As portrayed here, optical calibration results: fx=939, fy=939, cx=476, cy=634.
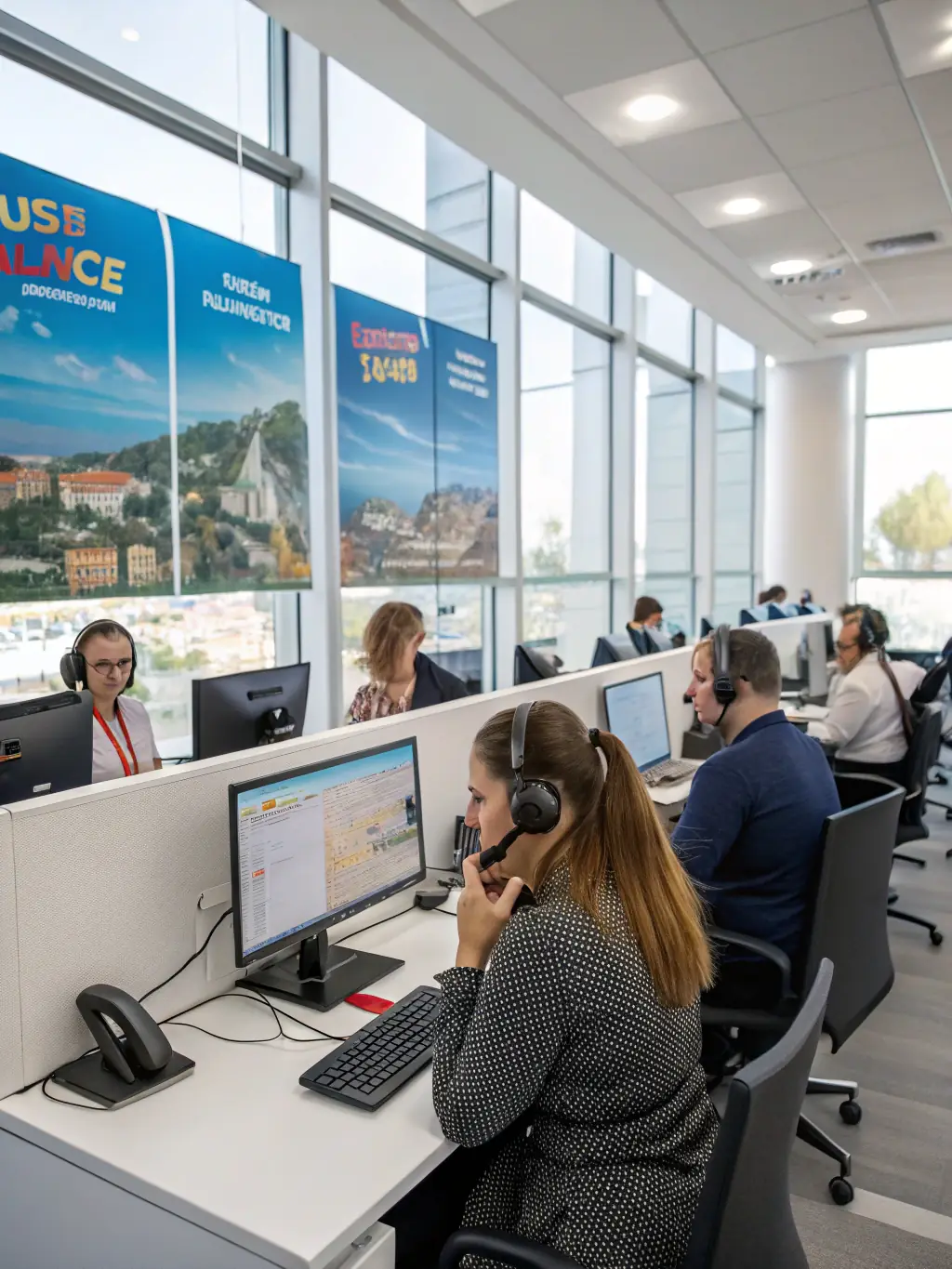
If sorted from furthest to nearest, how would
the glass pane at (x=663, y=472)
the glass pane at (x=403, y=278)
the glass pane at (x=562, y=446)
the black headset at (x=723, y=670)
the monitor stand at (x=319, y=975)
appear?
the glass pane at (x=663, y=472)
the glass pane at (x=562, y=446)
the glass pane at (x=403, y=278)
the black headset at (x=723, y=670)
the monitor stand at (x=319, y=975)

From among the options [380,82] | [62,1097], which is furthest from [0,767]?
[380,82]

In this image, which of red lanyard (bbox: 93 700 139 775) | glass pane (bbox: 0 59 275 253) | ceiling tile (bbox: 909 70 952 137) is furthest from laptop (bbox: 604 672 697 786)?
ceiling tile (bbox: 909 70 952 137)

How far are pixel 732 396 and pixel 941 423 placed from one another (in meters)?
1.95

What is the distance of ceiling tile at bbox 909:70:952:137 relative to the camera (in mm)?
3750

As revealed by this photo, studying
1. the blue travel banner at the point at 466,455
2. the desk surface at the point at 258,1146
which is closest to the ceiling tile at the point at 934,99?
the blue travel banner at the point at 466,455

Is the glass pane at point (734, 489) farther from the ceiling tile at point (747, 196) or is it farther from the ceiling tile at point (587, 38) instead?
the ceiling tile at point (587, 38)

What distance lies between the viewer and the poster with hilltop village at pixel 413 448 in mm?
4516

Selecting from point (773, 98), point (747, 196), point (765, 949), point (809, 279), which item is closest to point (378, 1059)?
point (765, 949)

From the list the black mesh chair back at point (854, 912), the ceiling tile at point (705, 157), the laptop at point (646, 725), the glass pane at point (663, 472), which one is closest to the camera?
the black mesh chair back at point (854, 912)

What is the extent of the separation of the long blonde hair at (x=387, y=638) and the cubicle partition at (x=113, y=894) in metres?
1.29

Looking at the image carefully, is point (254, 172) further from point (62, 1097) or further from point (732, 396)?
point (732, 396)

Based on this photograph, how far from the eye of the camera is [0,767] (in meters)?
1.70

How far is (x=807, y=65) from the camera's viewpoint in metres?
3.61

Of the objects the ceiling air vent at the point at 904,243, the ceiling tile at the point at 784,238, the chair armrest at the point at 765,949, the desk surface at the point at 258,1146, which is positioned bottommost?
the chair armrest at the point at 765,949
